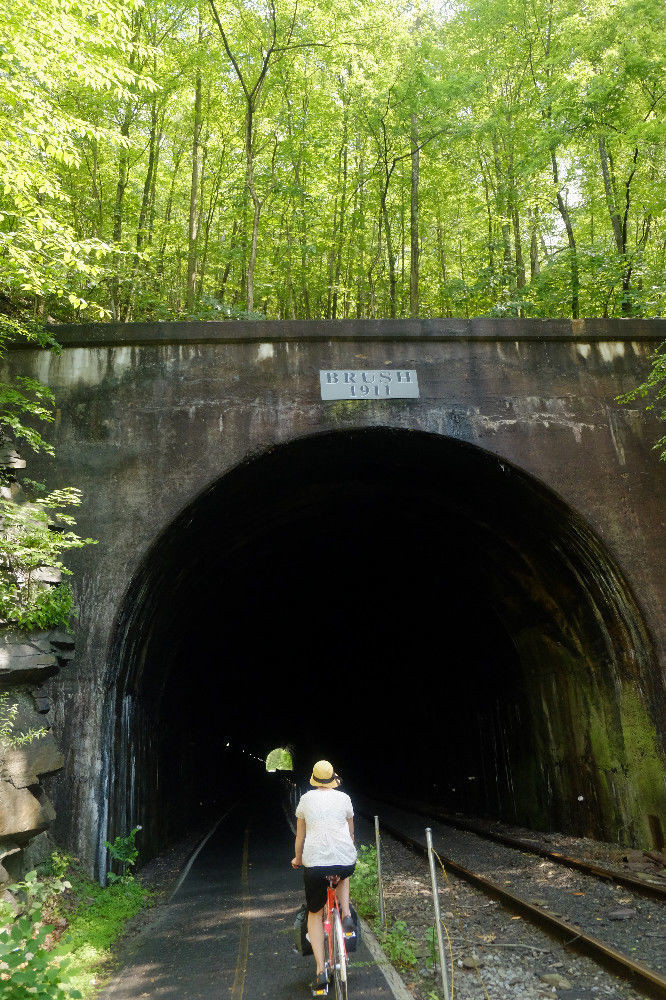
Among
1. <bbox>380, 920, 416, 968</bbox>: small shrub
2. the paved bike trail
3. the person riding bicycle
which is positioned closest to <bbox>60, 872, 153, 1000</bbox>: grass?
the paved bike trail

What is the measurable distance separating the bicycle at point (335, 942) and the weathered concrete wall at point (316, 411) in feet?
14.1

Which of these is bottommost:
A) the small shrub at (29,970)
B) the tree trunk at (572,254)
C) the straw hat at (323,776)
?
the small shrub at (29,970)

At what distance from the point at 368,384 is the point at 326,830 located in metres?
5.70

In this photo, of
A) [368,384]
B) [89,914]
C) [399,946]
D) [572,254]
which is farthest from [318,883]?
[572,254]

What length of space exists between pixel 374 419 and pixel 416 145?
899 centimetres

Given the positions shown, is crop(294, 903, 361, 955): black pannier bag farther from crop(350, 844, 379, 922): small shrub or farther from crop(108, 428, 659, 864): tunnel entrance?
crop(108, 428, 659, 864): tunnel entrance

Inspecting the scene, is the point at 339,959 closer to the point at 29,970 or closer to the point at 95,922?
the point at 29,970

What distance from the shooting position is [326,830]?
4.11 metres

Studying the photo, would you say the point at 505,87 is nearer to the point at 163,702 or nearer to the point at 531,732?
the point at 531,732

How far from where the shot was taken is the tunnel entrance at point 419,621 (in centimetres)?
859

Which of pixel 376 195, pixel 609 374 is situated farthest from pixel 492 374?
pixel 376 195

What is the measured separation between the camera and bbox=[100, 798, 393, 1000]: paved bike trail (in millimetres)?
4617

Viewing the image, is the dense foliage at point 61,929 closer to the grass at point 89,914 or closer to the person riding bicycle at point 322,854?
the grass at point 89,914

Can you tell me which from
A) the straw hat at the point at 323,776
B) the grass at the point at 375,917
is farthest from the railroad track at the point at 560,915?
the straw hat at the point at 323,776
